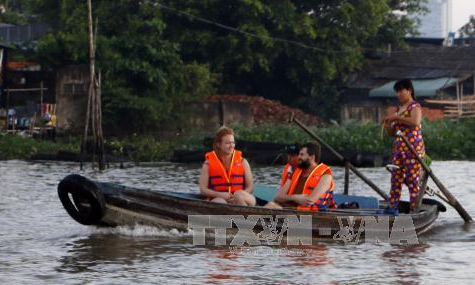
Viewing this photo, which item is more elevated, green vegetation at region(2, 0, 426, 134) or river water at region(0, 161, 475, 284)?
green vegetation at region(2, 0, 426, 134)

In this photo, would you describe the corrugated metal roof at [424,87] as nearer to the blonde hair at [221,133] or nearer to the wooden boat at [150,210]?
the wooden boat at [150,210]

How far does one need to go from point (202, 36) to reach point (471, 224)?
22.1 meters

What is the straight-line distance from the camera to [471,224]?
14.0m

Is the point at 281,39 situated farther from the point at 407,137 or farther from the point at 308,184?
the point at 308,184

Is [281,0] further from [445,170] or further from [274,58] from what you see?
[445,170]

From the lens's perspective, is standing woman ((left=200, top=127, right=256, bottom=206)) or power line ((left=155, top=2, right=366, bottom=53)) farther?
power line ((left=155, top=2, right=366, bottom=53))

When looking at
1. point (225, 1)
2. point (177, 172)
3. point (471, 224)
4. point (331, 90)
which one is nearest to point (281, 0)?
point (225, 1)

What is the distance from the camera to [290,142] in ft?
93.6

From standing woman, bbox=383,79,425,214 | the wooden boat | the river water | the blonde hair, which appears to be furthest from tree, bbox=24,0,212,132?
the blonde hair

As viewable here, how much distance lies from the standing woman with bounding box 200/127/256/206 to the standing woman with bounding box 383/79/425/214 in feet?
5.49

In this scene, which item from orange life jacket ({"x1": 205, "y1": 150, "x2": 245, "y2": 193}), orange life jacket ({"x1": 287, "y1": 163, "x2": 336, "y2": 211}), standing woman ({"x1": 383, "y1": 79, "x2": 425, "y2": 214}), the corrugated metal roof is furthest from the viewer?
the corrugated metal roof

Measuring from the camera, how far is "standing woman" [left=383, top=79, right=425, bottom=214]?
12.3 meters

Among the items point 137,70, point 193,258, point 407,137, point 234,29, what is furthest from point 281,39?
point 193,258

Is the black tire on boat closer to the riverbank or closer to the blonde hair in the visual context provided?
the blonde hair
